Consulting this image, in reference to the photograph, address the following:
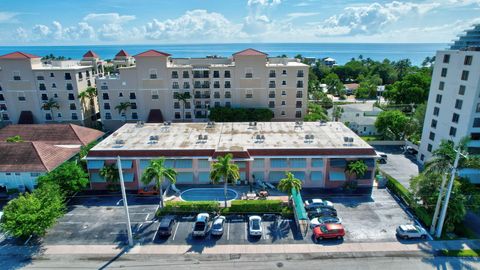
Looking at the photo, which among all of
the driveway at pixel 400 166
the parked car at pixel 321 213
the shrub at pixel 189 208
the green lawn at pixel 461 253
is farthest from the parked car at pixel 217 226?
the driveway at pixel 400 166

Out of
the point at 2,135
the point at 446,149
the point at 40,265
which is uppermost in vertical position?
the point at 446,149

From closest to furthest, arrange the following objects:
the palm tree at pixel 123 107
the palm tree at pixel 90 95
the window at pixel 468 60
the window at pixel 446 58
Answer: the window at pixel 468 60, the window at pixel 446 58, the palm tree at pixel 123 107, the palm tree at pixel 90 95

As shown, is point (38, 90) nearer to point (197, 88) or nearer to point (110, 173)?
point (197, 88)

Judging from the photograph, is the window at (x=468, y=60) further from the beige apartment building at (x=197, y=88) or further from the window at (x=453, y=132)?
the beige apartment building at (x=197, y=88)

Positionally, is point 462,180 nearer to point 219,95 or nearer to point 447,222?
point 447,222

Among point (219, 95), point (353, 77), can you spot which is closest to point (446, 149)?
point (219, 95)

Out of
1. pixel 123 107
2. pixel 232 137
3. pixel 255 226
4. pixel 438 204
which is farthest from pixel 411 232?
pixel 123 107

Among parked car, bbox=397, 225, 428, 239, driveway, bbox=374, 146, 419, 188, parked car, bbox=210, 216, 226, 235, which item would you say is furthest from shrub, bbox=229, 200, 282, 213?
driveway, bbox=374, 146, 419, 188
